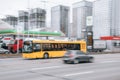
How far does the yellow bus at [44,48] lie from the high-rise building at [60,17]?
233ft

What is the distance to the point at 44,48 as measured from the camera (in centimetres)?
3716

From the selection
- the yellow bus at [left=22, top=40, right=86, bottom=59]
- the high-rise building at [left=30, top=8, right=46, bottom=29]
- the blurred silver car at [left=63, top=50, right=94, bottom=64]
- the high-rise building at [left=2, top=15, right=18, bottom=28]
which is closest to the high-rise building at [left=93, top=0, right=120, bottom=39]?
the high-rise building at [left=30, top=8, right=46, bottom=29]

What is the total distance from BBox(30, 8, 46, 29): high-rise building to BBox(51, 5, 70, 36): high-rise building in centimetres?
399

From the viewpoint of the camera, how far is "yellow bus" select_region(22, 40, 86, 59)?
3612 centimetres

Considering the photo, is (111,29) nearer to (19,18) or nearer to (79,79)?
(19,18)

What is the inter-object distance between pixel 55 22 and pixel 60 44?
251ft

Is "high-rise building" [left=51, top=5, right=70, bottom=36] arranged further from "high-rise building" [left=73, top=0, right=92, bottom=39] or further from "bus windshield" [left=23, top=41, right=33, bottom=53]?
"bus windshield" [left=23, top=41, right=33, bottom=53]

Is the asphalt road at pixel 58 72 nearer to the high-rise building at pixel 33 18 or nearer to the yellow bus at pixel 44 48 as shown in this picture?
the yellow bus at pixel 44 48

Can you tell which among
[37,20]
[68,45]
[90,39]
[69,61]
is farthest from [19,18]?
[69,61]

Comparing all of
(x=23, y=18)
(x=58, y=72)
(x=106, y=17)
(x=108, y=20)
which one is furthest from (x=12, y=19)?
(x=58, y=72)

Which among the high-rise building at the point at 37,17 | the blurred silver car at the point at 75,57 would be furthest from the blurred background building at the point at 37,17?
the blurred silver car at the point at 75,57

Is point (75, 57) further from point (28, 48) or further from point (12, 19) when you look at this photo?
point (12, 19)

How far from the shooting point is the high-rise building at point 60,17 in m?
111

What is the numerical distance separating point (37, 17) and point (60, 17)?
9036 millimetres
